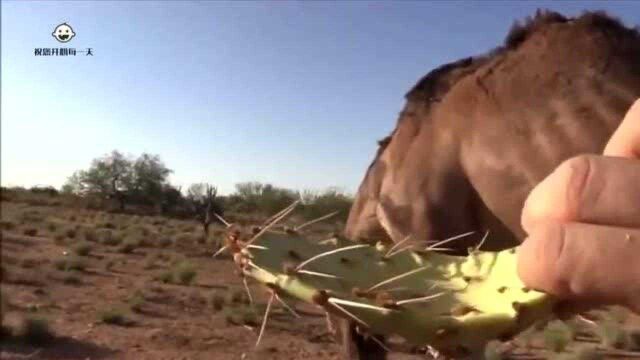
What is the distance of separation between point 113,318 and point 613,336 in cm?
805

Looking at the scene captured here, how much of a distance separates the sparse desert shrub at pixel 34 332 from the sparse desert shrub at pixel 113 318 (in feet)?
6.04

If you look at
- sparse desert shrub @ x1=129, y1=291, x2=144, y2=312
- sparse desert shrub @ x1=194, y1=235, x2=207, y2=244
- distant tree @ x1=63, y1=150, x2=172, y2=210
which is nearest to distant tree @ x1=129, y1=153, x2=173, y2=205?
distant tree @ x1=63, y1=150, x2=172, y2=210

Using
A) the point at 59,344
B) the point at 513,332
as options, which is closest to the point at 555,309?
the point at 513,332

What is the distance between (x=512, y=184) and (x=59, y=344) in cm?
720

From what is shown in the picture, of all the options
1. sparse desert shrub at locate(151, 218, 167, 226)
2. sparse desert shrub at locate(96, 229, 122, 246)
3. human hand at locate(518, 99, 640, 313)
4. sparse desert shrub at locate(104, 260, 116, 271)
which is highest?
sparse desert shrub at locate(151, 218, 167, 226)

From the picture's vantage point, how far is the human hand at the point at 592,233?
1471mm

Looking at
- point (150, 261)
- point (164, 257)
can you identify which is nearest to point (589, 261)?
point (150, 261)

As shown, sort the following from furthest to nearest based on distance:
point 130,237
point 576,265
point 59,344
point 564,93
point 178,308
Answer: point 130,237, point 178,308, point 59,344, point 564,93, point 576,265

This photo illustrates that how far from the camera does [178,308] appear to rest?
1580 cm

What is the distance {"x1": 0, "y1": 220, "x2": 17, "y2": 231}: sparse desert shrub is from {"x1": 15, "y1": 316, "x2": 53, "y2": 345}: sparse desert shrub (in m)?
16.5

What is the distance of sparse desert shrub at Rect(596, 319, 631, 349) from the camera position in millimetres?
12930

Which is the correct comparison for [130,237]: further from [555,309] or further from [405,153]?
[555,309]

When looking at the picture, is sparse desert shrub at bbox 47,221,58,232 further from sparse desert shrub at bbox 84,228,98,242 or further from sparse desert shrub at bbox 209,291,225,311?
sparse desert shrub at bbox 209,291,225,311

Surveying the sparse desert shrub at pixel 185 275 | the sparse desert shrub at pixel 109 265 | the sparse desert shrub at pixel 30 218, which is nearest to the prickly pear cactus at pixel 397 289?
the sparse desert shrub at pixel 185 275
